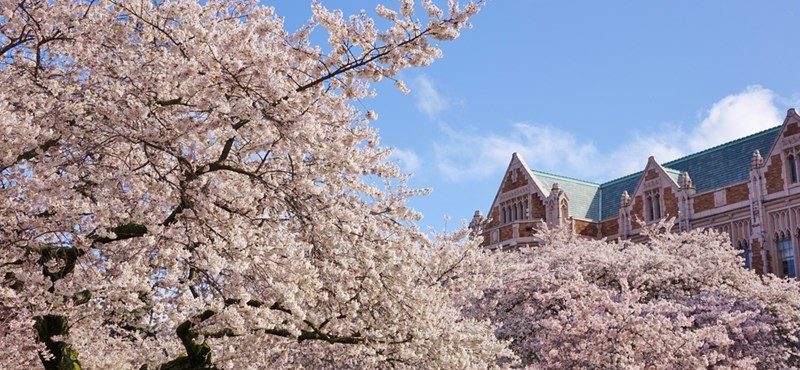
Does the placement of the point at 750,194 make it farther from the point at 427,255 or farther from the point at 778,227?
the point at 427,255

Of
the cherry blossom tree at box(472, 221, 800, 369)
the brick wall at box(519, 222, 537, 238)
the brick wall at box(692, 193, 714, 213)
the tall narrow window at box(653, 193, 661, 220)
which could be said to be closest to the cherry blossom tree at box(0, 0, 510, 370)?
the cherry blossom tree at box(472, 221, 800, 369)

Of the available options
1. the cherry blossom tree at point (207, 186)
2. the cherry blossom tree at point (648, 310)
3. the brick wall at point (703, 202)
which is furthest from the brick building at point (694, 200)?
the cherry blossom tree at point (207, 186)

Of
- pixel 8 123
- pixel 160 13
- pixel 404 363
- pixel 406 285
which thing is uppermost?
pixel 160 13

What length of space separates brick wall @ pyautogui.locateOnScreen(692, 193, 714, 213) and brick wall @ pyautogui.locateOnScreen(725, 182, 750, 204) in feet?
3.01

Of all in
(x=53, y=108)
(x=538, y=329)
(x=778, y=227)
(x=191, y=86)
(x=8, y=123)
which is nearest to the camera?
(x=8, y=123)

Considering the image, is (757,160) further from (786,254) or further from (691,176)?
(691,176)

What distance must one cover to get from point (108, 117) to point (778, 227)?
1245 inches

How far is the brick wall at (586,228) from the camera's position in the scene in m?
42.9

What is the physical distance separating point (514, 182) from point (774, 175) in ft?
52.9

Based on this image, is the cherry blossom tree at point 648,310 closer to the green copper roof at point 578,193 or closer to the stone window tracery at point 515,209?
the green copper roof at point 578,193

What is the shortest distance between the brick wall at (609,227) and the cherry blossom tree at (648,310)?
1195 cm

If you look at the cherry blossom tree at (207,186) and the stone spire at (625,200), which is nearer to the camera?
the cherry blossom tree at (207,186)

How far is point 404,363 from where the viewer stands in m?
9.57

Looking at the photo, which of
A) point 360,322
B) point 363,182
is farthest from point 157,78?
point 360,322
